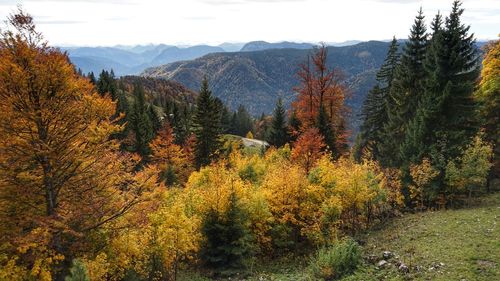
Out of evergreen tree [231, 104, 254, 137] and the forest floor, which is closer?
the forest floor

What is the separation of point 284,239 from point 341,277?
375 inches

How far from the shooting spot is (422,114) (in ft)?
98.9

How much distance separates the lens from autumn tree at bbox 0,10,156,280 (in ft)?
44.6

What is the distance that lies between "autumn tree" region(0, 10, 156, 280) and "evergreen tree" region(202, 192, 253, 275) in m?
8.50

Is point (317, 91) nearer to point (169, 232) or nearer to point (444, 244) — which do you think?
point (444, 244)

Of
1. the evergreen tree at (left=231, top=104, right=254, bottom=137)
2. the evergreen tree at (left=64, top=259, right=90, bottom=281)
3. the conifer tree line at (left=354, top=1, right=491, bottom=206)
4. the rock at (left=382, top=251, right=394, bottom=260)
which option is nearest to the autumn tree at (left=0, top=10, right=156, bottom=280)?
the evergreen tree at (left=64, top=259, right=90, bottom=281)

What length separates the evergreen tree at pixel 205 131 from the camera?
47344 mm

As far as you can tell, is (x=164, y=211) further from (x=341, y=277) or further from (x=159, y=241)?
(x=341, y=277)

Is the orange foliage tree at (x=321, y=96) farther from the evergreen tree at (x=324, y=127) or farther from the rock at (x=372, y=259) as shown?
the rock at (x=372, y=259)

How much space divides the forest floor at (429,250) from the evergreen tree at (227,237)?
1550 mm

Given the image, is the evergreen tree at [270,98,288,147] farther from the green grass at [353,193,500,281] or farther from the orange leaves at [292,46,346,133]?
the green grass at [353,193,500,281]

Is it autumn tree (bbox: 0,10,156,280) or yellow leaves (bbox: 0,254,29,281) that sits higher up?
A: autumn tree (bbox: 0,10,156,280)

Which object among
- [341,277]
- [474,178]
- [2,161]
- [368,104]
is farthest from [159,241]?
[368,104]

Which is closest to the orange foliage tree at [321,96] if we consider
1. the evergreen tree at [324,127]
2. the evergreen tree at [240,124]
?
the evergreen tree at [324,127]
